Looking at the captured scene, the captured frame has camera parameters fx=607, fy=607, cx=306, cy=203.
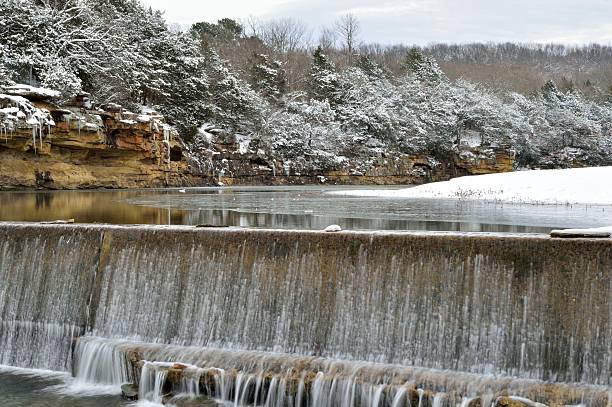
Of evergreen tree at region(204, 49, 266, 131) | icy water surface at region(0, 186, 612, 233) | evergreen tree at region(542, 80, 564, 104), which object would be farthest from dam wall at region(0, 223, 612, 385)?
evergreen tree at region(542, 80, 564, 104)

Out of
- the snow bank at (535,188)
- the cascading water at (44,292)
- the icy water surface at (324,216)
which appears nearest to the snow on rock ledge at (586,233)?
the icy water surface at (324,216)

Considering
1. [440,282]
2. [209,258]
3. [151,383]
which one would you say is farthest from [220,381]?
[440,282]

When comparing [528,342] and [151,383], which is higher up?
[528,342]

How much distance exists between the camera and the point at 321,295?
→ 7.71 m

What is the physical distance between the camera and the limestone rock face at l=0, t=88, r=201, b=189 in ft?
82.1

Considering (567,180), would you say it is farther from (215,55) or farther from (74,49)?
(215,55)

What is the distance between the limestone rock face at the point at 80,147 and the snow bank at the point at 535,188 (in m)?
13.9

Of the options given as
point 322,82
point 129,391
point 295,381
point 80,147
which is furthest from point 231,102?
point 295,381

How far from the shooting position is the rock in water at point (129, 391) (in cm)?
738

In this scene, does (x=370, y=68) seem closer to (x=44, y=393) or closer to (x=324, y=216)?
(x=324, y=216)

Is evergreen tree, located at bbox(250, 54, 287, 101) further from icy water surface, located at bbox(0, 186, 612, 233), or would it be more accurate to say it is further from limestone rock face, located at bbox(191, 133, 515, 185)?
icy water surface, located at bbox(0, 186, 612, 233)

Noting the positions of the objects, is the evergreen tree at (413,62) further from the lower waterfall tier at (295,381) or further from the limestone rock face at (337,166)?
the lower waterfall tier at (295,381)

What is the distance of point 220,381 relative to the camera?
718 centimetres

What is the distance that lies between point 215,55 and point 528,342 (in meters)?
40.2
